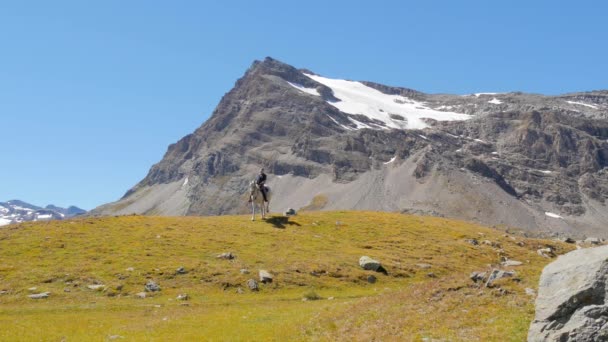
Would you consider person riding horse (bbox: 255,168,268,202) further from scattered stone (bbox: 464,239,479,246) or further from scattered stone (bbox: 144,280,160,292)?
scattered stone (bbox: 464,239,479,246)

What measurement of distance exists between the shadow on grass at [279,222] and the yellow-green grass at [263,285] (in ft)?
0.51

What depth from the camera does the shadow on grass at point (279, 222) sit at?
229 ft

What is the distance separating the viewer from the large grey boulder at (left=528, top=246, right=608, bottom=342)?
17.6 metres

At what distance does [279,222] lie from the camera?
71438mm

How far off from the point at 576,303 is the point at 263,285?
31895mm

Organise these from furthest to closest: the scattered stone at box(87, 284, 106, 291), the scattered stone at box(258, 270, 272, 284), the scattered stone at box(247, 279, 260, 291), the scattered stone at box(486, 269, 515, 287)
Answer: the scattered stone at box(258, 270, 272, 284) < the scattered stone at box(247, 279, 260, 291) < the scattered stone at box(87, 284, 106, 291) < the scattered stone at box(486, 269, 515, 287)

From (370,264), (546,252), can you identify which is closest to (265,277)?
(370,264)

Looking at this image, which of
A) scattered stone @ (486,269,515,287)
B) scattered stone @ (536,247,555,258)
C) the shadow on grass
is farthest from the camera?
the shadow on grass

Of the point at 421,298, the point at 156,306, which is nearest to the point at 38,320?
the point at 156,306

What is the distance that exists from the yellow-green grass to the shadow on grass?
155mm

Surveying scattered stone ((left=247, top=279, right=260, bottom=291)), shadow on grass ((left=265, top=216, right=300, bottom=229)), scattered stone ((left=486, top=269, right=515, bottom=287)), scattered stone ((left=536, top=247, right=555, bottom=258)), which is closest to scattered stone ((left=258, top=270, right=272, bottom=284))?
scattered stone ((left=247, top=279, right=260, bottom=291))

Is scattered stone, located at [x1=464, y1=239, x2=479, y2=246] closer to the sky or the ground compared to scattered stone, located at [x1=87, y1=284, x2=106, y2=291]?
closer to the sky

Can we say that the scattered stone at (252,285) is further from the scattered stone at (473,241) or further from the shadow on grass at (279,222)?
the scattered stone at (473,241)

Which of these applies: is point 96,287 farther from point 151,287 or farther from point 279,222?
point 279,222
